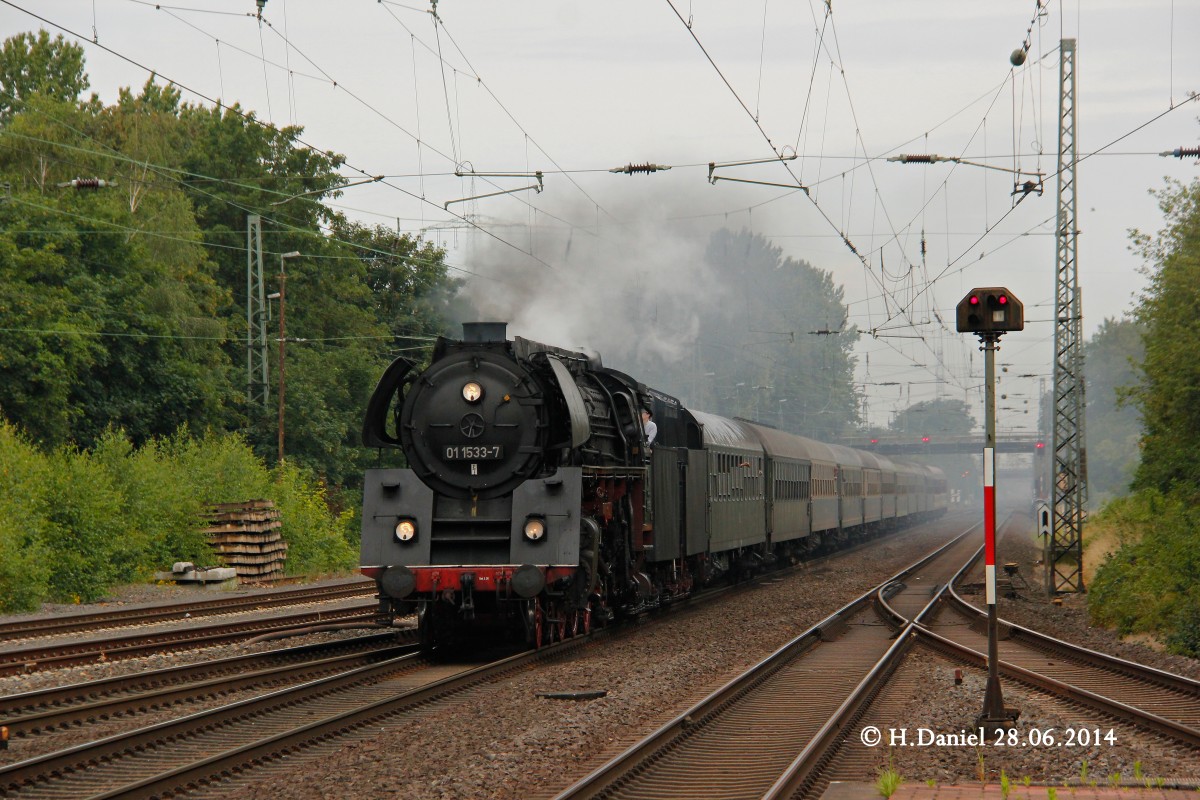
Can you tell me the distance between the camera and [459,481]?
542 inches

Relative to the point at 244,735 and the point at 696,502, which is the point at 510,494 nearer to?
the point at 244,735

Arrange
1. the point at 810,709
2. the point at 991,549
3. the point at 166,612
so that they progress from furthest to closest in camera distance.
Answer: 1. the point at 166,612
2. the point at 810,709
3. the point at 991,549

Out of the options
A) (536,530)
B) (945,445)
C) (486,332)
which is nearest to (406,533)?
(536,530)

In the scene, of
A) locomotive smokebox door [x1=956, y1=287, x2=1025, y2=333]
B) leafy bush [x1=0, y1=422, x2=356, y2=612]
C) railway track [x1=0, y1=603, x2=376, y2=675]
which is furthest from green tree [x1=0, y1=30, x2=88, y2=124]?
locomotive smokebox door [x1=956, y1=287, x2=1025, y2=333]

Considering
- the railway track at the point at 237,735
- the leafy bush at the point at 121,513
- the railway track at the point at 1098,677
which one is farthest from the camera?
the leafy bush at the point at 121,513

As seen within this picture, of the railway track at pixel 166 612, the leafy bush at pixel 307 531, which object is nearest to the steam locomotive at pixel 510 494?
the railway track at pixel 166 612

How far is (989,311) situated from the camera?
32.3ft

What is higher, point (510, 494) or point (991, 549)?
point (510, 494)

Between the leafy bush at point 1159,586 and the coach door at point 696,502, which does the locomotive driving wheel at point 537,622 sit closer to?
the coach door at point 696,502

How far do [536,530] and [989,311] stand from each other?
18.1 feet

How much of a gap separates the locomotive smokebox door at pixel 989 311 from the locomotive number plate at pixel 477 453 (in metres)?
5.69

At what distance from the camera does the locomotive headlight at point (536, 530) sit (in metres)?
13.2

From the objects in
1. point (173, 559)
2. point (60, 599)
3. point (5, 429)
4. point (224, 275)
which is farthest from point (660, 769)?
point (224, 275)

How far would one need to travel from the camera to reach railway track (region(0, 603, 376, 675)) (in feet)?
43.5
